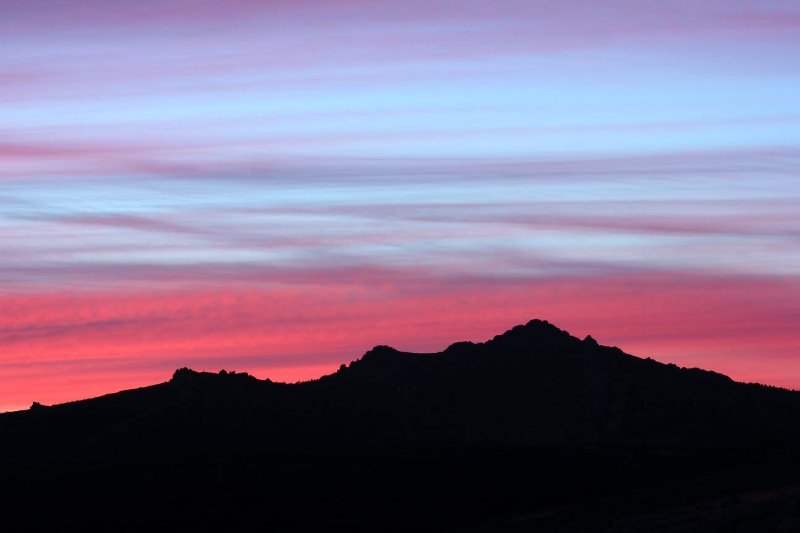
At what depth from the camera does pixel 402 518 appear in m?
72.6

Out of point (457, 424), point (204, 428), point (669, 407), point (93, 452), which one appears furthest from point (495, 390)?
point (93, 452)

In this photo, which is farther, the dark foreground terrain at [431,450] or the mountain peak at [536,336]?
the mountain peak at [536,336]

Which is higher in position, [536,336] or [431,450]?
[536,336]

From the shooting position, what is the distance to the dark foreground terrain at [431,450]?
69.2 metres

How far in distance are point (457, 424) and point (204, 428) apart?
2030 cm

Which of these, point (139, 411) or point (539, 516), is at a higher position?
point (139, 411)

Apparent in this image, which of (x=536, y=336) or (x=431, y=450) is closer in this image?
(x=431, y=450)

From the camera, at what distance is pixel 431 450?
87.6 metres

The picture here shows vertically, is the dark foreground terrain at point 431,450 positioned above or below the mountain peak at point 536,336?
below

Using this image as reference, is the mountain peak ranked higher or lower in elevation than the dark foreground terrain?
higher

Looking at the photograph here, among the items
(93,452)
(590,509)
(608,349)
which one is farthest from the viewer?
(608,349)

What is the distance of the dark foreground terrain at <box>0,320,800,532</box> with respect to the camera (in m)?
69.2

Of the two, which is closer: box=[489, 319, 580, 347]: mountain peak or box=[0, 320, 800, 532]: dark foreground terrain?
box=[0, 320, 800, 532]: dark foreground terrain

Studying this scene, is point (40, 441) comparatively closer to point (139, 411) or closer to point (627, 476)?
point (139, 411)
